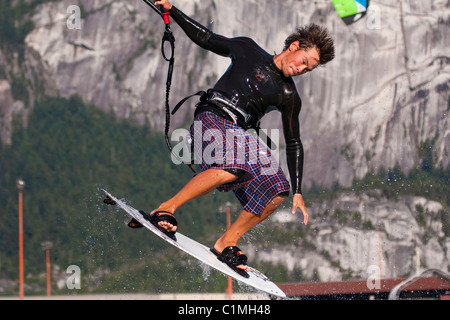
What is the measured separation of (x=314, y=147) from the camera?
9500cm

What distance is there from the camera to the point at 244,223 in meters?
10.0

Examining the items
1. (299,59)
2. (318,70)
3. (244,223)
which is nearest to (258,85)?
(299,59)

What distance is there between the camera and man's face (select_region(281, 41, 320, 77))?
938 centimetres

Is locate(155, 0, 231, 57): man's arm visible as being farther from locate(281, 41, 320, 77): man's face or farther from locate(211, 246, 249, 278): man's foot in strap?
locate(211, 246, 249, 278): man's foot in strap

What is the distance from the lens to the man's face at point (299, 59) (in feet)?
30.8

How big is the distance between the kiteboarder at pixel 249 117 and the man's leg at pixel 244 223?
1cm

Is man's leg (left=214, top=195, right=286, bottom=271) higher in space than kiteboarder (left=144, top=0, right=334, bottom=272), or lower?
lower

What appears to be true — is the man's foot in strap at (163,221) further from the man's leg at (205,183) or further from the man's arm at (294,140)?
the man's arm at (294,140)

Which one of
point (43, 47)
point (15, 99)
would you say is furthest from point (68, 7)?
point (15, 99)

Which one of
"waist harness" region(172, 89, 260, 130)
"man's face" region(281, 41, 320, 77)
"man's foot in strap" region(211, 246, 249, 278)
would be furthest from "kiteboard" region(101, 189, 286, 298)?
"man's face" region(281, 41, 320, 77)

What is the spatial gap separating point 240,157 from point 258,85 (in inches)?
37.0

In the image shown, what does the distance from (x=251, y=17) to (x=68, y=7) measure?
121 feet
